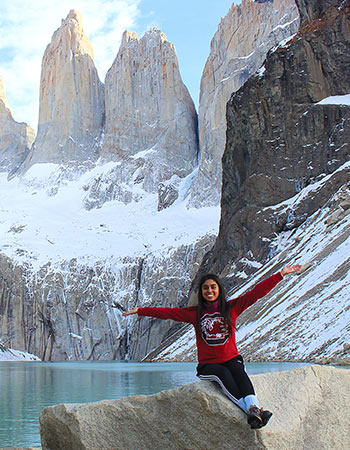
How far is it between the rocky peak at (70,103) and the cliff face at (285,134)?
342 feet

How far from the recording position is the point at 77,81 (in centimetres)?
18312

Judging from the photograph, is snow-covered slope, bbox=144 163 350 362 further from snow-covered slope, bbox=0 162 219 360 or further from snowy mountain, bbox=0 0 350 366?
snow-covered slope, bbox=0 162 219 360

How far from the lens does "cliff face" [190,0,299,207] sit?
460 ft

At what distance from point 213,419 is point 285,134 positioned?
72.6 m

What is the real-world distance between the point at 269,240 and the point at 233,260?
6.15 m

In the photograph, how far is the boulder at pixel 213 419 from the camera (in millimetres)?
7207

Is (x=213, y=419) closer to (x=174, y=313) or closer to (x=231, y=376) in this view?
(x=231, y=376)

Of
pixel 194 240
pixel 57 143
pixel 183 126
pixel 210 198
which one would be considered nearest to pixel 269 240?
pixel 194 240

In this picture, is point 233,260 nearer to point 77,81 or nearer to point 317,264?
point 317,264

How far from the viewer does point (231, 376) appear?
7414 millimetres

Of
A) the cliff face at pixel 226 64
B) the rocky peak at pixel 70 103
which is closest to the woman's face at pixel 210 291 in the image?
the cliff face at pixel 226 64

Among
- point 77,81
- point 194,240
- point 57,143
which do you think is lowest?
point 194,240

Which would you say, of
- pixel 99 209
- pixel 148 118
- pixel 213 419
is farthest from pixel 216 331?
pixel 148 118

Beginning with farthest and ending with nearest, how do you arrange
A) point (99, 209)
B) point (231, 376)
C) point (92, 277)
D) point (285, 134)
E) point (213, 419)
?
point (99, 209)
point (92, 277)
point (285, 134)
point (231, 376)
point (213, 419)
